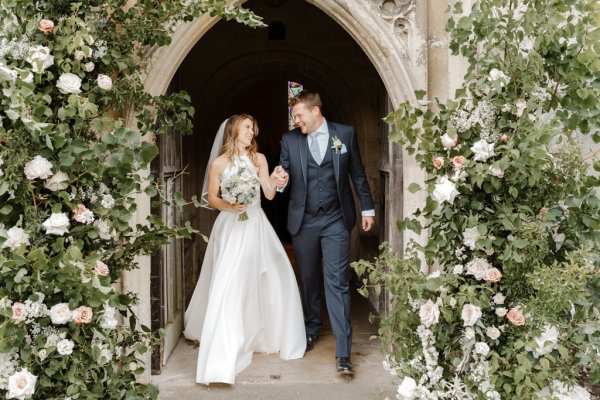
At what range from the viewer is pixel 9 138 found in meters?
2.56

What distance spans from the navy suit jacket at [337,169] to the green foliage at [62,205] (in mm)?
1699

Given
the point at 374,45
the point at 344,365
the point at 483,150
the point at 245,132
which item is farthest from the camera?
the point at 245,132

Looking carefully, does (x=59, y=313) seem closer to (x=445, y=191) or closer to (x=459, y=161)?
(x=445, y=191)

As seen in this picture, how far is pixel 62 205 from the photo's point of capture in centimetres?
277

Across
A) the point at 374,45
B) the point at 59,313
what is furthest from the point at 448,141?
the point at 59,313

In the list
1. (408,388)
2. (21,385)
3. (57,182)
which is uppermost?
(57,182)

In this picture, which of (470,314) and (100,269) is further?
(470,314)

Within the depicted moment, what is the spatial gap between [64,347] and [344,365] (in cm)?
209

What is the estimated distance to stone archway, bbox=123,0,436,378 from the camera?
12.4 ft

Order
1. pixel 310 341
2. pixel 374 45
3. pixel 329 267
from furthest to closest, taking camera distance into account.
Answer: pixel 310 341
pixel 329 267
pixel 374 45

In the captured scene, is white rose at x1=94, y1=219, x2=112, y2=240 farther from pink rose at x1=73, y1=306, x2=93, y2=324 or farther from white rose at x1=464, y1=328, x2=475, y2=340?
white rose at x1=464, y1=328, x2=475, y2=340

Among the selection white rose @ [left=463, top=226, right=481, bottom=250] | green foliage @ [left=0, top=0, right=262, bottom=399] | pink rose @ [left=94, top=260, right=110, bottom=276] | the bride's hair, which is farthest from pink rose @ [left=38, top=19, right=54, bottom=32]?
the bride's hair

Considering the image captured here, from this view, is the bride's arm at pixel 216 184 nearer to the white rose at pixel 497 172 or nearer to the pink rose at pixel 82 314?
the pink rose at pixel 82 314

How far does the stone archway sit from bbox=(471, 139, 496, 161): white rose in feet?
4.20
